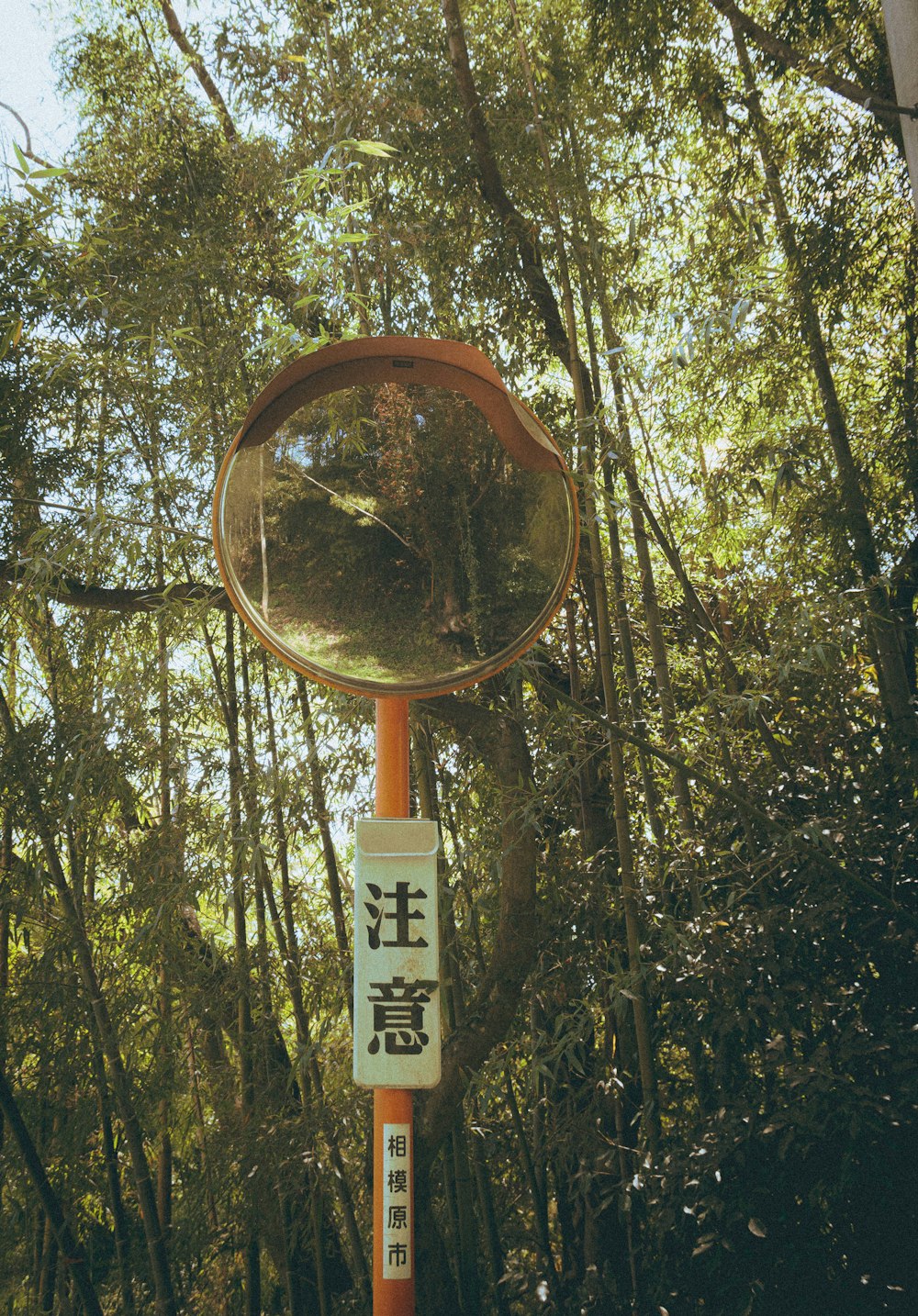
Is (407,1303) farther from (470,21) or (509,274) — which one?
(470,21)

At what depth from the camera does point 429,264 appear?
2850mm

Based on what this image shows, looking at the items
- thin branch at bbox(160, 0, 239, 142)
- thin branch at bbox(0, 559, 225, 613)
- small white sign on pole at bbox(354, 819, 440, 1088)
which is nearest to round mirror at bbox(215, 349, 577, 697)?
small white sign on pole at bbox(354, 819, 440, 1088)

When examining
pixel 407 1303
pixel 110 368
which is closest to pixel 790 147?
pixel 110 368

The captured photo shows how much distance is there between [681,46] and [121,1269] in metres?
3.70

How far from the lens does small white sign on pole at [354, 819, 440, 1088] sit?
132 centimetres

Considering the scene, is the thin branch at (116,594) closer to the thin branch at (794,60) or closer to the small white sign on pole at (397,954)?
the small white sign on pole at (397,954)

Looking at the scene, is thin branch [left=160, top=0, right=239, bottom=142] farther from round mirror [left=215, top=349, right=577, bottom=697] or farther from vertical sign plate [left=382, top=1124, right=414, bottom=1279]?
vertical sign plate [left=382, top=1124, right=414, bottom=1279]

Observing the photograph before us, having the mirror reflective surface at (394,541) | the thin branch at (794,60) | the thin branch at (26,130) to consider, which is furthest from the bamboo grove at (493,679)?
the mirror reflective surface at (394,541)

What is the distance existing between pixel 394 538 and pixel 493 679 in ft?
4.47

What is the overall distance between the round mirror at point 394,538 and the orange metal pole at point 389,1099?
57 millimetres

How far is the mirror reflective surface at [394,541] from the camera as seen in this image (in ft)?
4.95

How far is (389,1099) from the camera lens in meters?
1.35

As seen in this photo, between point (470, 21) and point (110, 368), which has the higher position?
point (470, 21)

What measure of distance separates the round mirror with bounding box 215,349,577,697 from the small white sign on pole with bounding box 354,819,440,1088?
22cm
